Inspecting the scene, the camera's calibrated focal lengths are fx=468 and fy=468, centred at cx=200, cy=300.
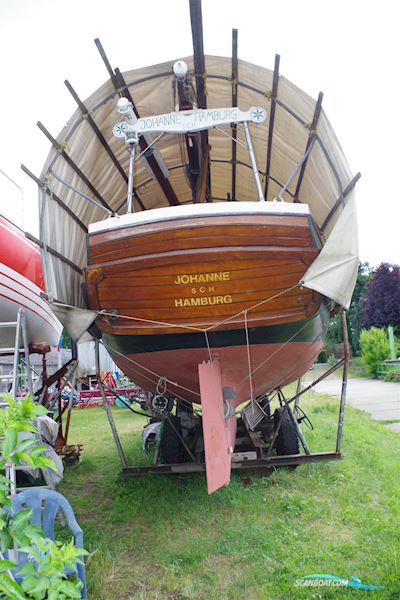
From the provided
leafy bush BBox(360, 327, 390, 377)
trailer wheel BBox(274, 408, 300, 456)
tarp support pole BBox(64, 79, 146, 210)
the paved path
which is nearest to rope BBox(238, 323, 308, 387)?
trailer wheel BBox(274, 408, 300, 456)

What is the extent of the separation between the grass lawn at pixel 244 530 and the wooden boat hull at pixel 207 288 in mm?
999

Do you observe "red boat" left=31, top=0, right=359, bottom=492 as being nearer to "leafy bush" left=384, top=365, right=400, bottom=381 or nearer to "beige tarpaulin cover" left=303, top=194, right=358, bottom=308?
"beige tarpaulin cover" left=303, top=194, right=358, bottom=308

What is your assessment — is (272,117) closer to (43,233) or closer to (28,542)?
(43,233)

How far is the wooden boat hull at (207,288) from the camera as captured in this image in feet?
11.2

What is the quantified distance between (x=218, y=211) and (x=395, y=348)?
62.2ft

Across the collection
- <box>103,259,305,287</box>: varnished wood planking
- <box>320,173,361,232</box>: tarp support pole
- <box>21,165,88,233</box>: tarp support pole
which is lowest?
<box>103,259,305,287</box>: varnished wood planking

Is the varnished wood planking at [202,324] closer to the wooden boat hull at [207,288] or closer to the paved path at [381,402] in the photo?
the wooden boat hull at [207,288]

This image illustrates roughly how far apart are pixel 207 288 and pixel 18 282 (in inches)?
91.2

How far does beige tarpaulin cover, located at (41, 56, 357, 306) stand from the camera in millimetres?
4047

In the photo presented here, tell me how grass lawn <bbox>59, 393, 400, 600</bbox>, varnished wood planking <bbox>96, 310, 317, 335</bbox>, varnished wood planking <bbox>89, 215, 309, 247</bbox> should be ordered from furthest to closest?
varnished wood planking <bbox>96, 310, 317, 335</bbox>, varnished wood planking <bbox>89, 215, 309, 247</bbox>, grass lawn <bbox>59, 393, 400, 600</bbox>

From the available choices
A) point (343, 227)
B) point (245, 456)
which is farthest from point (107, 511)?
point (343, 227)

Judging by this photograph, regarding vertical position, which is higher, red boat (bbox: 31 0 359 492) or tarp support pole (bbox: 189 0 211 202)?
tarp support pole (bbox: 189 0 211 202)

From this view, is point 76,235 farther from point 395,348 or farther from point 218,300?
point 395,348

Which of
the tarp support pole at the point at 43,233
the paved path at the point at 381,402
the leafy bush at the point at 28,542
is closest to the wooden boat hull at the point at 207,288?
the tarp support pole at the point at 43,233
